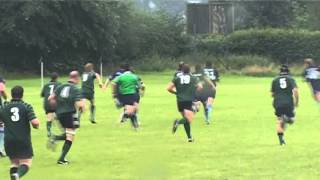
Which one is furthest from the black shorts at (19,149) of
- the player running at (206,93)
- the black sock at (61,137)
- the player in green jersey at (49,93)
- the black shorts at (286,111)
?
the player running at (206,93)

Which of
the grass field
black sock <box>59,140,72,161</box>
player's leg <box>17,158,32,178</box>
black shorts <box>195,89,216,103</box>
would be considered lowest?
the grass field

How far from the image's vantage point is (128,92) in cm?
2075

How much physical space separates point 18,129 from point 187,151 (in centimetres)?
541

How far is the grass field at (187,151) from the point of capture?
12914 mm

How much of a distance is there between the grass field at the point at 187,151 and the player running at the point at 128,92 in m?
0.58

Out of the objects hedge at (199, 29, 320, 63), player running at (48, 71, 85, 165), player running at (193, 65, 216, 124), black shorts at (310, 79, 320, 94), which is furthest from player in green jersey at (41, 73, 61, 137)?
hedge at (199, 29, 320, 63)

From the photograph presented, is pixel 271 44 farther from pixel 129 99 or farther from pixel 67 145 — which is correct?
pixel 67 145

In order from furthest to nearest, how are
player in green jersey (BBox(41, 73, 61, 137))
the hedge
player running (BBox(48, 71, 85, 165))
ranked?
the hedge → player in green jersey (BBox(41, 73, 61, 137)) → player running (BBox(48, 71, 85, 165))

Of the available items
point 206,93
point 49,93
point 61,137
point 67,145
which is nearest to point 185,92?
point 49,93

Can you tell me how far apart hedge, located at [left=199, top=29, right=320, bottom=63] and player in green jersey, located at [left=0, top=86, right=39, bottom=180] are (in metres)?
61.3

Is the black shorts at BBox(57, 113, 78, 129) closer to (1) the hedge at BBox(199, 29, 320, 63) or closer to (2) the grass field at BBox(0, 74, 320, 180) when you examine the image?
(2) the grass field at BBox(0, 74, 320, 180)

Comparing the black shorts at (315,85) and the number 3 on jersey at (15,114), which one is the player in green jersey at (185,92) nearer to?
the number 3 on jersey at (15,114)

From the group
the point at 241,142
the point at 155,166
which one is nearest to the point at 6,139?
the point at 155,166

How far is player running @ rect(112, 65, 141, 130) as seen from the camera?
20719 mm
